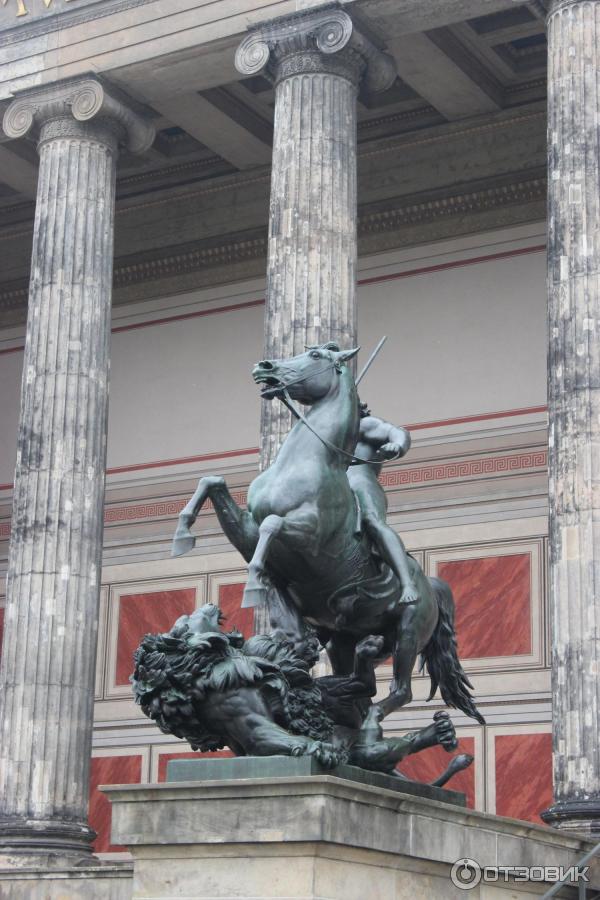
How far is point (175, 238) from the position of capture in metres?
24.2

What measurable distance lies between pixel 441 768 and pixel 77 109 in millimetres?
8736

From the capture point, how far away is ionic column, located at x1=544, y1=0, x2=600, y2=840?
1363 cm

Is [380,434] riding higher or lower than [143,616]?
lower

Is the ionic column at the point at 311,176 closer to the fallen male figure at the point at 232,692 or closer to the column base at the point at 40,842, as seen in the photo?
the column base at the point at 40,842

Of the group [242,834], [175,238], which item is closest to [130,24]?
[175,238]

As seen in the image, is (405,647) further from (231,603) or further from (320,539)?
(231,603)

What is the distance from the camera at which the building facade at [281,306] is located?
16156mm

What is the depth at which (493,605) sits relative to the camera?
20.1m

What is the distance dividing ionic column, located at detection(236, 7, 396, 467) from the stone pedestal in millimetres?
7526

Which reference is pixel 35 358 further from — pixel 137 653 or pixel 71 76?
pixel 137 653

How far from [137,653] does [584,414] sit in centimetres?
707

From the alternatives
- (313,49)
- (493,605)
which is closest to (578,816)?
(493,605)

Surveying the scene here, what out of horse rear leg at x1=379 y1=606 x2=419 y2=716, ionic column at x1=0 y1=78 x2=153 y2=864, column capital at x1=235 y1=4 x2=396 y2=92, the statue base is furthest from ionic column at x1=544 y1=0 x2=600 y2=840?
the statue base

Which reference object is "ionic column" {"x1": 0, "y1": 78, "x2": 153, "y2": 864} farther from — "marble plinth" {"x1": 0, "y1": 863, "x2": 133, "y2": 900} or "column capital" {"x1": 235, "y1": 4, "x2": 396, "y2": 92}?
"column capital" {"x1": 235, "y1": 4, "x2": 396, "y2": 92}
